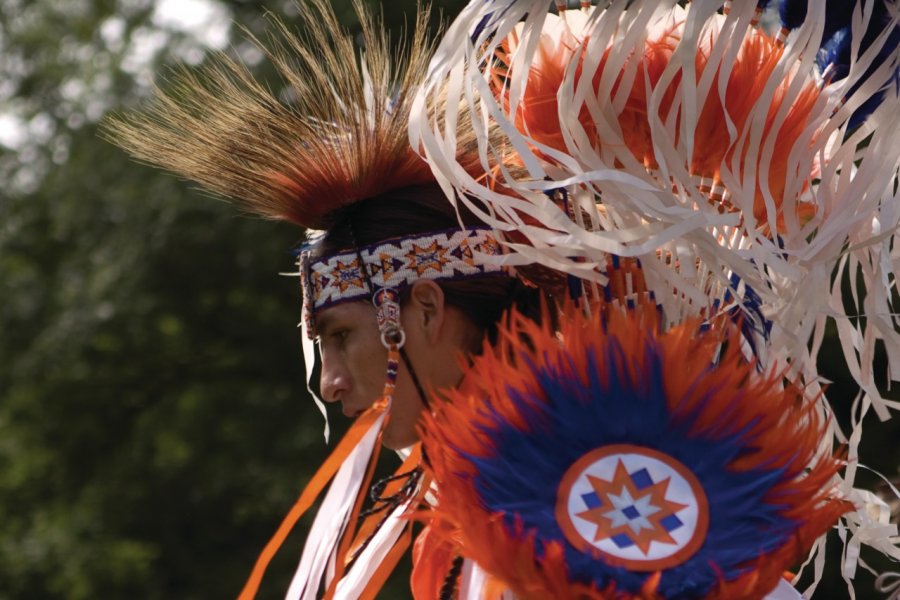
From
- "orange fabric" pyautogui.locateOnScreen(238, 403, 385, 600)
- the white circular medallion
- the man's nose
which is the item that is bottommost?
the white circular medallion

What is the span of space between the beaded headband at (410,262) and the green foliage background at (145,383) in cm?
367

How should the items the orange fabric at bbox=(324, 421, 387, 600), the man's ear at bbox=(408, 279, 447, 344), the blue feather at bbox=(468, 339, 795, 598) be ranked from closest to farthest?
the blue feather at bbox=(468, 339, 795, 598) → the orange fabric at bbox=(324, 421, 387, 600) → the man's ear at bbox=(408, 279, 447, 344)

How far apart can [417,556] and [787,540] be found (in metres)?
0.78

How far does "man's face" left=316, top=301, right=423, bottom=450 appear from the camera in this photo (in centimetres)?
204

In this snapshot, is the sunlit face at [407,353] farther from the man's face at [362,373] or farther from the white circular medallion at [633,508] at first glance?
the white circular medallion at [633,508]

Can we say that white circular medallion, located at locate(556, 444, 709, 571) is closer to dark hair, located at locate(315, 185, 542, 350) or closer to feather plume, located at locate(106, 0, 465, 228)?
dark hair, located at locate(315, 185, 542, 350)

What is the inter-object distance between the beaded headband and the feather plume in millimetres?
111

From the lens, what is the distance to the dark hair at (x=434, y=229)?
2.07m

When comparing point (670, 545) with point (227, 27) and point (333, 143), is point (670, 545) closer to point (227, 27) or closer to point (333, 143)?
point (333, 143)

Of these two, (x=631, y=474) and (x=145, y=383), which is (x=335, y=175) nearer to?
(x=631, y=474)

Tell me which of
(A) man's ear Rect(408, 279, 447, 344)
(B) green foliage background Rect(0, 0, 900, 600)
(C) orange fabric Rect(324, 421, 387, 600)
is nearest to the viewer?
(C) orange fabric Rect(324, 421, 387, 600)

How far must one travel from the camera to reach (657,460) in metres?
1.58

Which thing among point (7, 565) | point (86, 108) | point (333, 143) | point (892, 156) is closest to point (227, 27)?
point (86, 108)

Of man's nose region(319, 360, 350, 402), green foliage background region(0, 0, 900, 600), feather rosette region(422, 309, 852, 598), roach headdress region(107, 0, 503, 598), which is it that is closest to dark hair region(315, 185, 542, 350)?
roach headdress region(107, 0, 503, 598)
